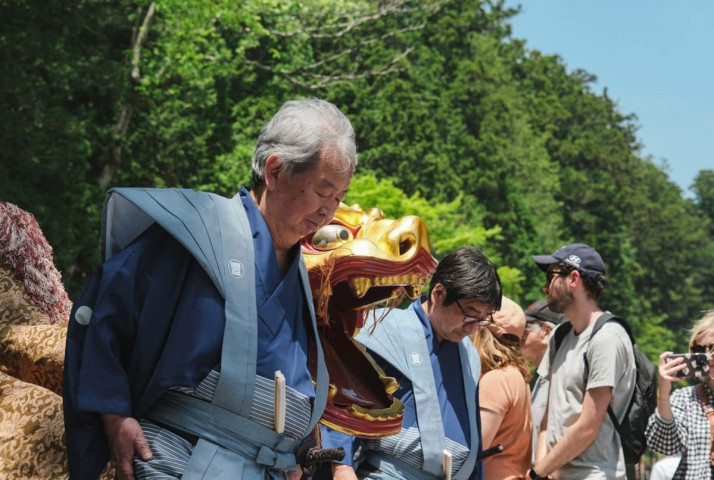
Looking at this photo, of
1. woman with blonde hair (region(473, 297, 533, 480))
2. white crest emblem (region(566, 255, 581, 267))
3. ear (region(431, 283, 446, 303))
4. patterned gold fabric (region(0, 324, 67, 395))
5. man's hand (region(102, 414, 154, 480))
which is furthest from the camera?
white crest emblem (region(566, 255, 581, 267))

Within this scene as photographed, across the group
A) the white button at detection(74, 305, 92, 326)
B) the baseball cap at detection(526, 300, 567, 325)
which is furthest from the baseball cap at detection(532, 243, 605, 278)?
the white button at detection(74, 305, 92, 326)

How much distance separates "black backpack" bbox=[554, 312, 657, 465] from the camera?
6.32 m

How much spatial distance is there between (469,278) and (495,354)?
1098 mm

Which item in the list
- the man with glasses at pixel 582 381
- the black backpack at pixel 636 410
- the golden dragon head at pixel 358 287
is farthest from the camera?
the black backpack at pixel 636 410

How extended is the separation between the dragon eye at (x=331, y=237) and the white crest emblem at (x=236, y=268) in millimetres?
637

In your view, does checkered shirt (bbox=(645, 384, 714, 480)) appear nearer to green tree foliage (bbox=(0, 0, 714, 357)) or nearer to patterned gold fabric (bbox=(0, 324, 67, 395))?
patterned gold fabric (bbox=(0, 324, 67, 395))

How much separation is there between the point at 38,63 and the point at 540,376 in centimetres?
1411

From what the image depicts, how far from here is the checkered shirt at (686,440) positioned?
6074mm

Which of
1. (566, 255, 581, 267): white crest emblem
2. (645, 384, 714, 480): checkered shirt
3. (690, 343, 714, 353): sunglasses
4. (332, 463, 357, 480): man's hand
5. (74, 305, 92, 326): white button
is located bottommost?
(332, 463, 357, 480): man's hand

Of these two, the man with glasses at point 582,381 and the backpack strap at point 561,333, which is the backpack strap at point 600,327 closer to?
the man with glasses at point 582,381

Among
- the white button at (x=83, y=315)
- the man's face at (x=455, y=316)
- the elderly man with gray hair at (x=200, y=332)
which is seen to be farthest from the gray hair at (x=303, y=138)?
the man's face at (x=455, y=316)

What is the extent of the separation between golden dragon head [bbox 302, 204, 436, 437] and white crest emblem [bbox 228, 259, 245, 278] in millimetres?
543

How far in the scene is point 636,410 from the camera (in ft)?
20.9

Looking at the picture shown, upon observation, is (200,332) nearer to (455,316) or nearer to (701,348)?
(455,316)
